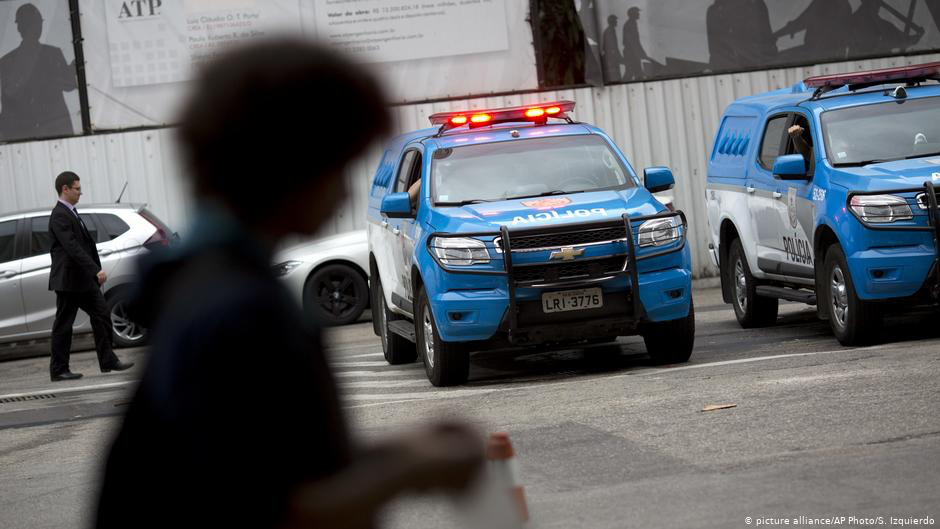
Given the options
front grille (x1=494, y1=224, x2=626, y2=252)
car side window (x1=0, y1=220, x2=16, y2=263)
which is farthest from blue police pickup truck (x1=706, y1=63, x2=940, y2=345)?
car side window (x1=0, y1=220, x2=16, y2=263)

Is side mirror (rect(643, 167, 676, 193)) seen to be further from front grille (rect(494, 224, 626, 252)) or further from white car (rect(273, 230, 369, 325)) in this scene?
white car (rect(273, 230, 369, 325))

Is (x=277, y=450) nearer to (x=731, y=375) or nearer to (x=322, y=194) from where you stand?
(x=322, y=194)

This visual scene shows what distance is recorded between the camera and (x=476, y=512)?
7.13 ft

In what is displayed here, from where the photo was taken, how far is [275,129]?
2.07 m

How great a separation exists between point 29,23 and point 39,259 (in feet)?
14.2

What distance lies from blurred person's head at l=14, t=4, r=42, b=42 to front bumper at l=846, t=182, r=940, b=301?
42.5 ft

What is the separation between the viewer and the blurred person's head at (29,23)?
1956 centimetres

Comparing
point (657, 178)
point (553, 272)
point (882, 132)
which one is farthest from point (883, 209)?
point (553, 272)

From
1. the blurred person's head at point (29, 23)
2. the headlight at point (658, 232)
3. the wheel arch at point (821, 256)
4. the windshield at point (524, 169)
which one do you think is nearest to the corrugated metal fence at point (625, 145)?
the blurred person's head at point (29, 23)

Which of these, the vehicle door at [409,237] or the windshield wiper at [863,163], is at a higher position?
the windshield wiper at [863,163]

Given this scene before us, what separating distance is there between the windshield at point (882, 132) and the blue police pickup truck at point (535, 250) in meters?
1.41

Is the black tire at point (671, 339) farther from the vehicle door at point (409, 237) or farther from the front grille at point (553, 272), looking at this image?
the vehicle door at point (409, 237)

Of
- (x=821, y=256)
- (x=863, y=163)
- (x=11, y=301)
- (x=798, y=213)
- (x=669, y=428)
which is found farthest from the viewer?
(x=11, y=301)

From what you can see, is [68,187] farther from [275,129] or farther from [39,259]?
[275,129]
